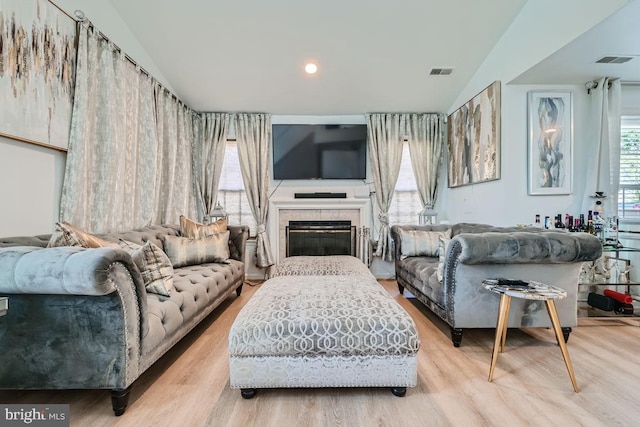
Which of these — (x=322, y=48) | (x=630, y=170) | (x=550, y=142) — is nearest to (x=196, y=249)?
(x=322, y=48)

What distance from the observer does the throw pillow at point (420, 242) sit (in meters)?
3.46

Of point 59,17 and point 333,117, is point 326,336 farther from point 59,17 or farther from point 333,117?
point 333,117

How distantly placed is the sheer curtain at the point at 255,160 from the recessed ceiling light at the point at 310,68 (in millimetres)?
1082

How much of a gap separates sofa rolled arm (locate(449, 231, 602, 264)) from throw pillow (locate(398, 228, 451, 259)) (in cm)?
133

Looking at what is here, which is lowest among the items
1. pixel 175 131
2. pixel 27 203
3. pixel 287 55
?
pixel 27 203

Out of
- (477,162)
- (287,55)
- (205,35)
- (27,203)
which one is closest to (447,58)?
(477,162)

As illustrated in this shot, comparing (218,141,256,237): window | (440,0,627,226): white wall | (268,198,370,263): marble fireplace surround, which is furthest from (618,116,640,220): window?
(218,141,256,237): window

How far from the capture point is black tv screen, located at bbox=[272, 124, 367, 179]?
4492mm

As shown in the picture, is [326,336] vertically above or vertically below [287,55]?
below

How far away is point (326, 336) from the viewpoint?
157cm

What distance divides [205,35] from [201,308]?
107 inches

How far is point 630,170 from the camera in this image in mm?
3500

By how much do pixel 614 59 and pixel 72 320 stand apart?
4447 millimetres

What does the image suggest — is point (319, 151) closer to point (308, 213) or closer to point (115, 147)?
point (308, 213)
